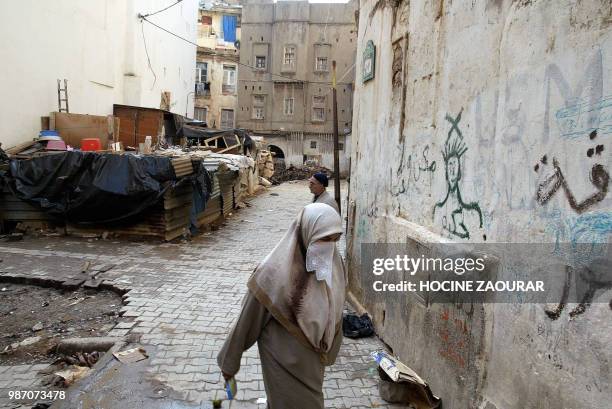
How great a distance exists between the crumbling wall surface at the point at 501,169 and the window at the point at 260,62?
31.4m

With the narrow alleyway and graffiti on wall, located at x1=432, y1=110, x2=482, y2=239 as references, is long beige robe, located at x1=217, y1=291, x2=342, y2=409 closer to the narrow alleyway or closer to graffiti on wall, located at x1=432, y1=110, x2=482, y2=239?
the narrow alleyway

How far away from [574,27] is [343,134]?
108 ft

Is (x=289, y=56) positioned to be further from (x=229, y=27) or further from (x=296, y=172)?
(x=296, y=172)

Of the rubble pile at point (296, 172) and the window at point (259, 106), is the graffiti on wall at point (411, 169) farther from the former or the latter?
the window at point (259, 106)

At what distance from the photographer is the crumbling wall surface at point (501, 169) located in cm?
200

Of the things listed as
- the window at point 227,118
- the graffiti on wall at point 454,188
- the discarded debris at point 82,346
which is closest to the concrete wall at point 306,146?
the window at point 227,118

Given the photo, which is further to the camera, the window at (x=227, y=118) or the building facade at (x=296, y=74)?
the window at (x=227, y=118)

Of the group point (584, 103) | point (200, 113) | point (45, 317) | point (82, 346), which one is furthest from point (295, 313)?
point (200, 113)

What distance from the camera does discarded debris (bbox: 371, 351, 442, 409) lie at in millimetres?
3433

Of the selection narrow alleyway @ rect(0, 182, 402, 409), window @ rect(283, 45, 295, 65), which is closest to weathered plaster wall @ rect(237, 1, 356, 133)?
window @ rect(283, 45, 295, 65)

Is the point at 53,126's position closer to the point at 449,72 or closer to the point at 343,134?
the point at 449,72

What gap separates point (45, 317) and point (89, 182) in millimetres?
4341

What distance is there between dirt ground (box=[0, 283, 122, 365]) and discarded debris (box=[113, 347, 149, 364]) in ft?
2.49

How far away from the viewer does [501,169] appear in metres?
2.78
